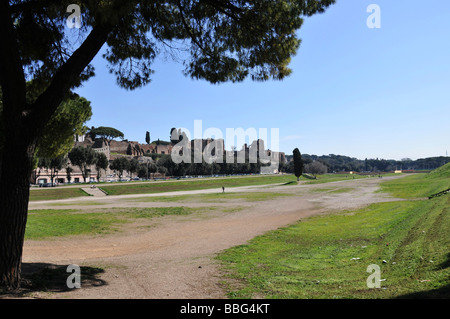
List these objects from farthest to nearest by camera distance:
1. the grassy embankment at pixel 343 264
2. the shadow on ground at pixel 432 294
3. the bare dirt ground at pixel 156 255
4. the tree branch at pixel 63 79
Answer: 1. the bare dirt ground at pixel 156 255
2. the tree branch at pixel 63 79
3. the grassy embankment at pixel 343 264
4. the shadow on ground at pixel 432 294

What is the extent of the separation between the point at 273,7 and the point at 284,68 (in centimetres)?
164

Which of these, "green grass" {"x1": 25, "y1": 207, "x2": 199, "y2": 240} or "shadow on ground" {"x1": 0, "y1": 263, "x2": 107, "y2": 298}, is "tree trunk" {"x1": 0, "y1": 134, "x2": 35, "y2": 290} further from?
"green grass" {"x1": 25, "y1": 207, "x2": 199, "y2": 240}

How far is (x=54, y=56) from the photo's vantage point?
8.16 m

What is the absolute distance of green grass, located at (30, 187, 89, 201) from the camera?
38.4m

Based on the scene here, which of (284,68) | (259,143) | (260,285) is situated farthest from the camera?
(259,143)

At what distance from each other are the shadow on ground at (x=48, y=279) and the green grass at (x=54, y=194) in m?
34.7

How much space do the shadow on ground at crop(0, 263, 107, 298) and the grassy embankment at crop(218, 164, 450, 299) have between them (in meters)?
3.26

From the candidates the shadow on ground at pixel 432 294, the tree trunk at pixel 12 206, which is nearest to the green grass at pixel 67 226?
the tree trunk at pixel 12 206

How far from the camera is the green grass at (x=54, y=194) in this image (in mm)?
38397

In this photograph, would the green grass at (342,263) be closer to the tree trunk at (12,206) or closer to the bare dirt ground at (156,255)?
the bare dirt ground at (156,255)

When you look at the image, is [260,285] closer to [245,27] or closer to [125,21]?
[245,27]

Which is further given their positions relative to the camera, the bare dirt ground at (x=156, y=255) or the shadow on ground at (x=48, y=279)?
the bare dirt ground at (x=156, y=255)

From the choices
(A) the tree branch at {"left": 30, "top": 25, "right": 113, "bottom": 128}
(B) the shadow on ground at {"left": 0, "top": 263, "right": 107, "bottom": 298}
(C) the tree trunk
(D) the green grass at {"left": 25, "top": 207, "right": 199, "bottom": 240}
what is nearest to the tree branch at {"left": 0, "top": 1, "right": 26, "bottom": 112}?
(A) the tree branch at {"left": 30, "top": 25, "right": 113, "bottom": 128}

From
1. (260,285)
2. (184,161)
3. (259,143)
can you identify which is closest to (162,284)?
(260,285)
